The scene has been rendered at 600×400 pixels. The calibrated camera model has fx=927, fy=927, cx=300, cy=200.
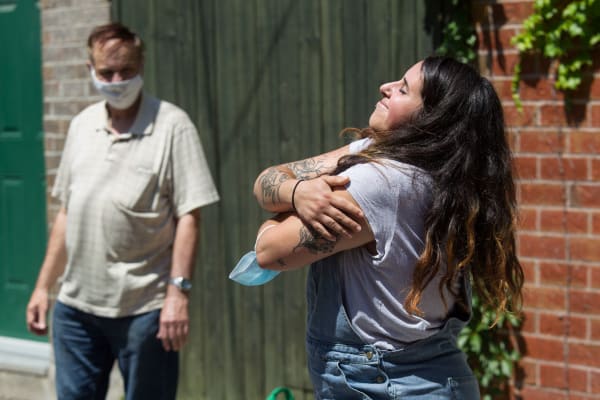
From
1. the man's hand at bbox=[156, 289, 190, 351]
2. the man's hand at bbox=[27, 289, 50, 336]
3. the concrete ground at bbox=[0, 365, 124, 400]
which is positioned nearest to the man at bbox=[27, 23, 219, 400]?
the man's hand at bbox=[156, 289, 190, 351]

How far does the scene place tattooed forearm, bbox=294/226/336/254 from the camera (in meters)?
2.40

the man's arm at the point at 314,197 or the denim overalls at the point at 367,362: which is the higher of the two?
the man's arm at the point at 314,197

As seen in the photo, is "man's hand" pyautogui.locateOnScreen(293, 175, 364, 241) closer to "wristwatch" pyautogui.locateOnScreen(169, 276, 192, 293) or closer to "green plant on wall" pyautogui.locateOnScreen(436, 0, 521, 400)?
"wristwatch" pyautogui.locateOnScreen(169, 276, 192, 293)

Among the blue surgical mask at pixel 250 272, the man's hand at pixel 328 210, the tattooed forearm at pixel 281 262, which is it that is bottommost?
the blue surgical mask at pixel 250 272

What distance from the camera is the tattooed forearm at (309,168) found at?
2.63 metres

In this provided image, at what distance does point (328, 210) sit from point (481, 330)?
93.3 inches

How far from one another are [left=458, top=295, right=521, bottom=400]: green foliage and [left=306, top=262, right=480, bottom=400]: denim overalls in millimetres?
1914

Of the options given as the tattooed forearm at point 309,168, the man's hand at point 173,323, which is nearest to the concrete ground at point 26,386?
the man's hand at point 173,323

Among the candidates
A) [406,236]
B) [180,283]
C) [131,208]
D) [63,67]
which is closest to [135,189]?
[131,208]

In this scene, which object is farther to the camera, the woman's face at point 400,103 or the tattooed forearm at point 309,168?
the tattooed forearm at point 309,168

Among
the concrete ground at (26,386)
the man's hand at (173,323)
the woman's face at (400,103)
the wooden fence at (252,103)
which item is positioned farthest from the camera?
the concrete ground at (26,386)

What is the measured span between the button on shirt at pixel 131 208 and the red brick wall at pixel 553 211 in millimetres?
1509

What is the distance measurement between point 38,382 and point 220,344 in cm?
145

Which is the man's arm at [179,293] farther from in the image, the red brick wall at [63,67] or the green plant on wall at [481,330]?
the red brick wall at [63,67]
